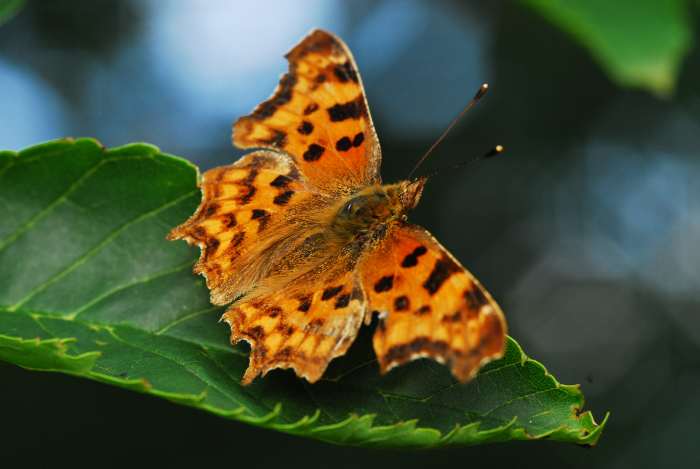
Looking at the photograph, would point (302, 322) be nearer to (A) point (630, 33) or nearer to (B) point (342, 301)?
(B) point (342, 301)

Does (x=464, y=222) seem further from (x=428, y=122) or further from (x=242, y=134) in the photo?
(x=242, y=134)

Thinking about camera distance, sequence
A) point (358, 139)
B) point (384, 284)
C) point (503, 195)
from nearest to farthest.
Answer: point (384, 284) → point (358, 139) → point (503, 195)

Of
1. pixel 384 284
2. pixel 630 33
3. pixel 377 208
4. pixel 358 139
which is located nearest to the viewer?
pixel 384 284

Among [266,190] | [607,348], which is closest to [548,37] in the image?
[607,348]

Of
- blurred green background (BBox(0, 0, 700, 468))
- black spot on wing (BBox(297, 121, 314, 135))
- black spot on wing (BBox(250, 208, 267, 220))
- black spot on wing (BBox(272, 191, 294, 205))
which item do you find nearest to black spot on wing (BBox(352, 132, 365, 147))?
black spot on wing (BBox(297, 121, 314, 135))

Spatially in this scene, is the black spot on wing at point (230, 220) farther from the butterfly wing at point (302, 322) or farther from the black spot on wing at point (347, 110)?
the black spot on wing at point (347, 110)

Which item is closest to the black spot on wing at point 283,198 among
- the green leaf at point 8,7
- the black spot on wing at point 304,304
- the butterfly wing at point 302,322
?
the butterfly wing at point 302,322

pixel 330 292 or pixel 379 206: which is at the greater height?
pixel 379 206

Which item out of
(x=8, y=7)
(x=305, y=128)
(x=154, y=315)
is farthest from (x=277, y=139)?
(x=8, y=7)
